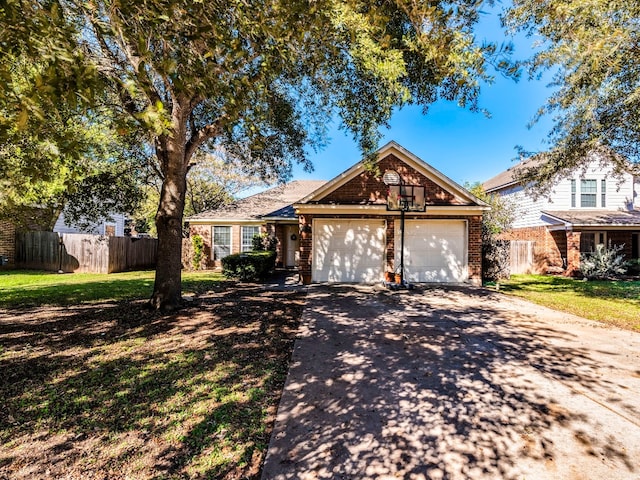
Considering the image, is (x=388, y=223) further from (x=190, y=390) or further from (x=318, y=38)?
(x=190, y=390)

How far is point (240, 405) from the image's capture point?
3.46 meters

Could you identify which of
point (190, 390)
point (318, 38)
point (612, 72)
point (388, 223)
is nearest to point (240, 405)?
point (190, 390)

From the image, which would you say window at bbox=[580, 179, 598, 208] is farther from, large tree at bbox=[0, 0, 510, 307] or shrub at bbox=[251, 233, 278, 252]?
shrub at bbox=[251, 233, 278, 252]

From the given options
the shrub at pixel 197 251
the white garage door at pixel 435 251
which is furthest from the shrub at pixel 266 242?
the white garage door at pixel 435 251

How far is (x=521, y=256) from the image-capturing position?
698 inches

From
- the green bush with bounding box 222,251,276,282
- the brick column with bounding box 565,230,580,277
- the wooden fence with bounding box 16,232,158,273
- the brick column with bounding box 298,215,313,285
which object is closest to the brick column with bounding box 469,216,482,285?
the brick column with bounding box 298,215,313,285

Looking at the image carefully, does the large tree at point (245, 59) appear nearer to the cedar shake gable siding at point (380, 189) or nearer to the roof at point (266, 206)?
the cedar shake gable siding at point (380, 189)

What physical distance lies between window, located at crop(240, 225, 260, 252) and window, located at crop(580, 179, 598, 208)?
18333 mm

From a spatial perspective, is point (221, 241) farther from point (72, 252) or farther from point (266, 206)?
point (72, 252)

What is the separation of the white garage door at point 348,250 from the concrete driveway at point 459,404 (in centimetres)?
578

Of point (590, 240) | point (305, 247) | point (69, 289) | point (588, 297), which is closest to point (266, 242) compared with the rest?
point (305, 247)

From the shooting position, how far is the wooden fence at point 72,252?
1543 centimetres

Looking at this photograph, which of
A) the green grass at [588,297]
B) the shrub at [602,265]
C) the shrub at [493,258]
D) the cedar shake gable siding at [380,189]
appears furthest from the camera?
the shrub at [602,265]

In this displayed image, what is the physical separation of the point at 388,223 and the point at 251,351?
8.75m
